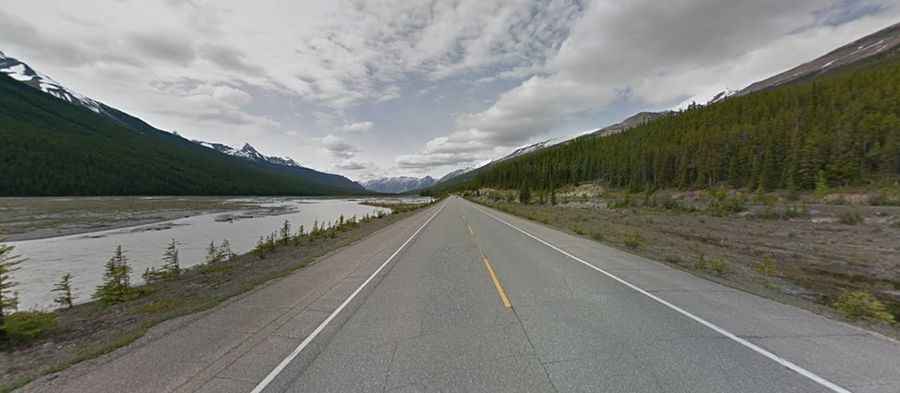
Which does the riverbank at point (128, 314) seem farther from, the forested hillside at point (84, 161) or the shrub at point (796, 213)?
the forested hillside at point (84, 161)

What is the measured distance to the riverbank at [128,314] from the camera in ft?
14.3

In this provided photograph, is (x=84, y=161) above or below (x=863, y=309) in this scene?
above

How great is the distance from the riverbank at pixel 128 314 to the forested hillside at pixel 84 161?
11613cm

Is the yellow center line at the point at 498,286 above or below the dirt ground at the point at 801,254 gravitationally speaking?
above

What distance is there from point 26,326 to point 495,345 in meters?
7.57

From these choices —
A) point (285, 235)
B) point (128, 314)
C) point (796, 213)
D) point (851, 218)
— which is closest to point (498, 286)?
point (128, 314)

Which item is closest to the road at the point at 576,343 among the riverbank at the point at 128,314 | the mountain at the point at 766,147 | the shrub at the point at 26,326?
the riverbank at the point at 128,314

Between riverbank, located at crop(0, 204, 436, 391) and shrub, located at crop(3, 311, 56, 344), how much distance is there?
122mm

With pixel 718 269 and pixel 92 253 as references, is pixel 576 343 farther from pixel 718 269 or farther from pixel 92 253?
pixel 92 253

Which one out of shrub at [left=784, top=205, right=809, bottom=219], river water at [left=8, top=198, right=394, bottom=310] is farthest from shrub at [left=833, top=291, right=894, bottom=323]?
shrub at [left=784, top=205, right=809, bottom=219]

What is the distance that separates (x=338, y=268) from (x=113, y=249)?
18.5 m

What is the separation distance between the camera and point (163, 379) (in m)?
3.65

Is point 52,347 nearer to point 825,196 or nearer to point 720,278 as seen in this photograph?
point 720,278

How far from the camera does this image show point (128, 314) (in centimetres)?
653
